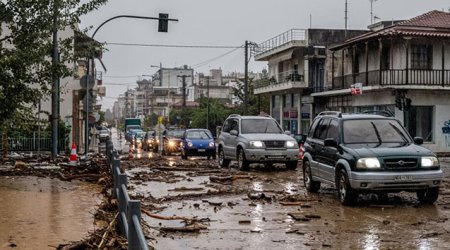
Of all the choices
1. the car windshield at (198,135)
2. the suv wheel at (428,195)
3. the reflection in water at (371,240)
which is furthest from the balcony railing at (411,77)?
the reflection in water at (371,240)

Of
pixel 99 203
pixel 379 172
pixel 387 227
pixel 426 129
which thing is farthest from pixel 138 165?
pixel 426 129

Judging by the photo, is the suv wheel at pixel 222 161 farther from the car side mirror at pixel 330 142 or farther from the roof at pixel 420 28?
the roof at pixel 420 28

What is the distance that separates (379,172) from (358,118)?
216 cm

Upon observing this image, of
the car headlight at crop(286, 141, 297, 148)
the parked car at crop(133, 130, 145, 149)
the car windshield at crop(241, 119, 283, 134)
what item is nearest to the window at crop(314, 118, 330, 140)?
the car headlight at crop(286, 141, 297, 148)

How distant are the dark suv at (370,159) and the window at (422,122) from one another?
1024 inches

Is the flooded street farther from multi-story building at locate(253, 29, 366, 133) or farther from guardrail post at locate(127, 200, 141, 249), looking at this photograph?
multi-story building at locate(253, 29, 366, 133)

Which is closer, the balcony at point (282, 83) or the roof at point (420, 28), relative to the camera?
the roof at point (420, 28)

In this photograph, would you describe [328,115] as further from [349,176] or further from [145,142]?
[145,142]

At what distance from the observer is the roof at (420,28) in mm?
36812

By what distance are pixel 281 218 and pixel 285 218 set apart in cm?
7

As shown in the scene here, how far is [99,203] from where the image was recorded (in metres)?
11.7

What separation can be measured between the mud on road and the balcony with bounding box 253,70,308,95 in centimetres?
3507

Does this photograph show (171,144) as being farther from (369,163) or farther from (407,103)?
(369,163)

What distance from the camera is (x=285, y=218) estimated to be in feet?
34.5
